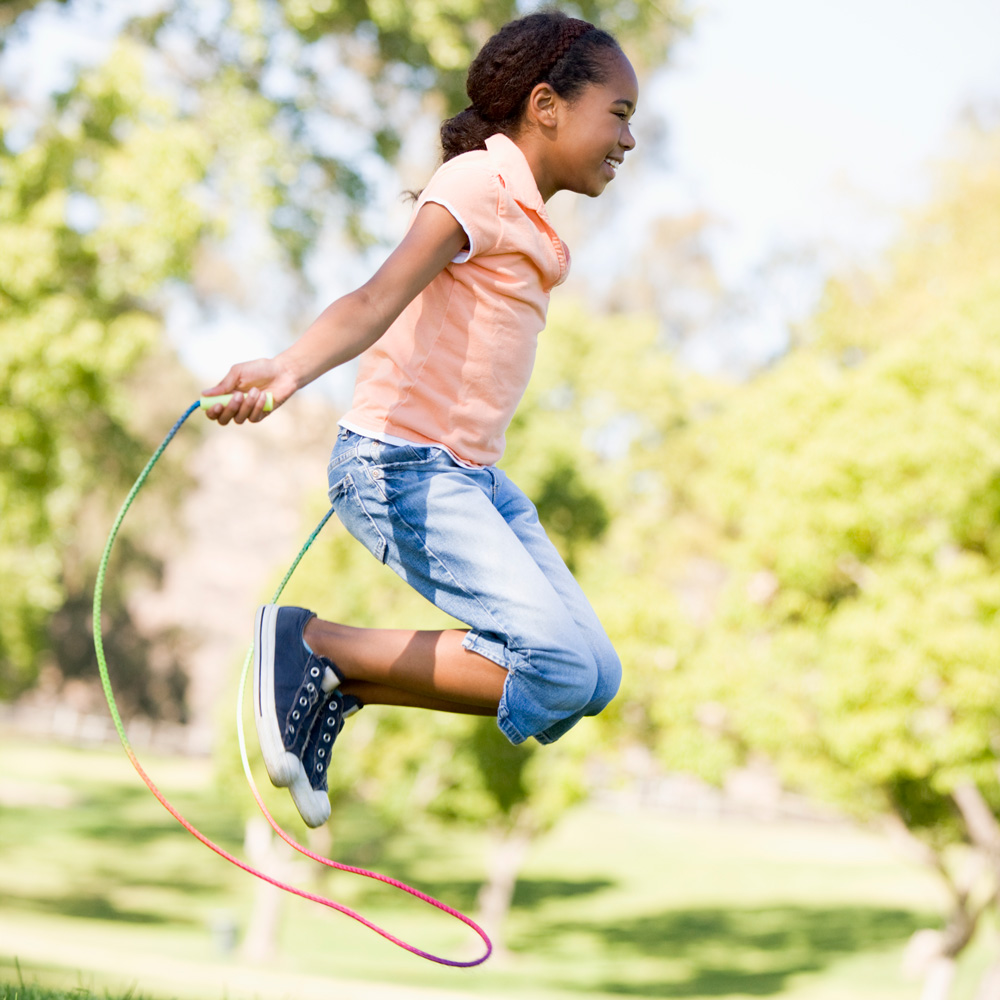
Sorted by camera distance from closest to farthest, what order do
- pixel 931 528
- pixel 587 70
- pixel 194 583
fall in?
pixel 587 70 < pixel 931 528 < pixel 194 583

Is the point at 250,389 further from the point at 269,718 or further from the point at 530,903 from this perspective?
the point at 530,903

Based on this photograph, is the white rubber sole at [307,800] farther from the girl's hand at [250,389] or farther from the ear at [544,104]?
the ear at [544,104]

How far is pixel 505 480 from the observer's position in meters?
3.04

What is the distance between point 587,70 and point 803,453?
29.3 ft

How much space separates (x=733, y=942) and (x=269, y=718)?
21.6m

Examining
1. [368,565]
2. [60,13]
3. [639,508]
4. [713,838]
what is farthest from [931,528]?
[713,838]

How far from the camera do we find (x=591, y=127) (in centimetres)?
295

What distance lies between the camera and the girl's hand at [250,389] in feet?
7.57

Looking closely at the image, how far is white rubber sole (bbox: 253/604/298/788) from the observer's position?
9.33 feet

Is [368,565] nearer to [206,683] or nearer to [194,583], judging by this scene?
[206,683]

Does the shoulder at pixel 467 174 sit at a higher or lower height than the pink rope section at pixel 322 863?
higher

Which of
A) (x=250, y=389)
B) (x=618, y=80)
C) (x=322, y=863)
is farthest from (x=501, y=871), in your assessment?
(x=250, y=389)

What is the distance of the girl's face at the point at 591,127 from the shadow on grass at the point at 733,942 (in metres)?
17.3

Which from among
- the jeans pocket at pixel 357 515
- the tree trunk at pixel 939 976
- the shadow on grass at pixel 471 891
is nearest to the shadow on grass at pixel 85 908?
the shadow on grass at pixel 471 891
